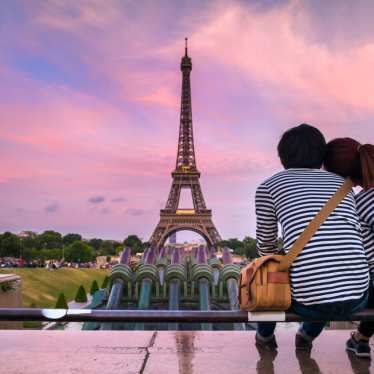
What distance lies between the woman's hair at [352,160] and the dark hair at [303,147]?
0.08m

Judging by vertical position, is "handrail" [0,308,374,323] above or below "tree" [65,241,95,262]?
below

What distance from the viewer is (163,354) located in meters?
3.99

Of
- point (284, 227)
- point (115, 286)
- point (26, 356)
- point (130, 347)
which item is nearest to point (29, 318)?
point (26, 356)

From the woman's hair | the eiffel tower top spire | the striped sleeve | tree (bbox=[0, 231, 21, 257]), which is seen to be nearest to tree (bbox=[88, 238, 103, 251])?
tree (bbox=[0, 231, 21, 257])

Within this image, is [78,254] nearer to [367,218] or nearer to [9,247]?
[9,247]

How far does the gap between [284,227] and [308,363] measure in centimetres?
116

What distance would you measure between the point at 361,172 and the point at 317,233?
60 centimetres

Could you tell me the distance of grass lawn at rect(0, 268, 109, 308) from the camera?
34.9 m

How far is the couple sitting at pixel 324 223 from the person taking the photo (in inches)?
122

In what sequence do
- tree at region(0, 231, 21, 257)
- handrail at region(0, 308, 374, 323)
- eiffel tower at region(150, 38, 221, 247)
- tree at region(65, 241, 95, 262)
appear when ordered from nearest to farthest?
1. handrail at region(0, 308, 374, 323)
2. eiffel tower at region(150, 38, 221, 247)
3. tree at region(0, 231, 21, 257)
4. tree at region(65, 241, 95, 262)

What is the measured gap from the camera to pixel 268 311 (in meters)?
3.21

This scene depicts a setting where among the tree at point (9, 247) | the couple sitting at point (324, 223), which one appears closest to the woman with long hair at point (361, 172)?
the couple sitting at point (324, 223)

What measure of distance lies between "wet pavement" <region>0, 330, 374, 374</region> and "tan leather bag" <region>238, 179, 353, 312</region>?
654mm

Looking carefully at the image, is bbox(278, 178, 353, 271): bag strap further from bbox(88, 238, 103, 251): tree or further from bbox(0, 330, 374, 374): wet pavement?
bbox(88, 238, 103, 251): tree
